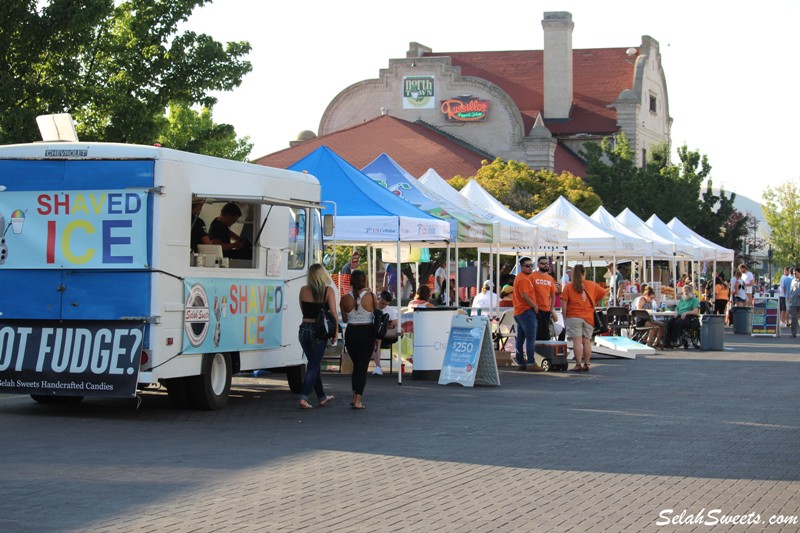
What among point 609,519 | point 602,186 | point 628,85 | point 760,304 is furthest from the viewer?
point 628,85

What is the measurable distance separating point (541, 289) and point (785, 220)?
7622cm

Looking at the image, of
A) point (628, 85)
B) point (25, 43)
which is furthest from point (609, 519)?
point (628, 85)

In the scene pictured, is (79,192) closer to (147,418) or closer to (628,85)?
(147,418)

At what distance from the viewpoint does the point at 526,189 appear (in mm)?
54438

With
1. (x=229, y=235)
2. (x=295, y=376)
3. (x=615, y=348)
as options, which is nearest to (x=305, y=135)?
(x=615, y=348)

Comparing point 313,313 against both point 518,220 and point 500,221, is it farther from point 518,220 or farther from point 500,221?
point 518,220

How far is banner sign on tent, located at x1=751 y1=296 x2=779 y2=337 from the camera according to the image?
35.4 m

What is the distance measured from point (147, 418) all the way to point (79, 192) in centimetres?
263

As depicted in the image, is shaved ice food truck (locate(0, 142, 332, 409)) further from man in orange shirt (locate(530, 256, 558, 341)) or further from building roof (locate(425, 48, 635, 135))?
building roof (locate(425, 48, 635, 135))

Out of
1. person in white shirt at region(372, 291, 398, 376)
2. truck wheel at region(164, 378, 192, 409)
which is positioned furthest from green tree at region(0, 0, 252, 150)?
truck wheel at region(164, 378, 192, 409)

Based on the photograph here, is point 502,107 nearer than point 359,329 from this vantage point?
No

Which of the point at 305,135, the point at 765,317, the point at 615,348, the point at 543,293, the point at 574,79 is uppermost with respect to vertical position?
the point at 574,79

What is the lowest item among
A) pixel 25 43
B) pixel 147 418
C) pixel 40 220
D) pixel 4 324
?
pixel 147 418

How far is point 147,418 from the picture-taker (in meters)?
13.8
